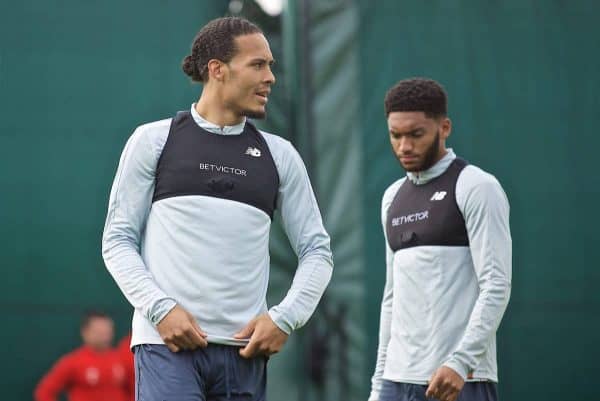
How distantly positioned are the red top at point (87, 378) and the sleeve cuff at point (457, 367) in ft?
12.8

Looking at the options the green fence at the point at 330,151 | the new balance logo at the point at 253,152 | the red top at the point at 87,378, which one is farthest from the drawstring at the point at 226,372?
the red top at the point at 87,378

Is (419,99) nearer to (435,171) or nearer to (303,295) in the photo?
(435,171)

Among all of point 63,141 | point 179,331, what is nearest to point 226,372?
point 179,331

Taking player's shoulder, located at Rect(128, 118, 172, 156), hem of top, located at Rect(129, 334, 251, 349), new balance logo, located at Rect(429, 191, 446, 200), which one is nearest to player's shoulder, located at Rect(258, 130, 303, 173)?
player's shoulder, located at Rect(128, 118, 172, 156)

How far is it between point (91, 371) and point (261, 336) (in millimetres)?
4662

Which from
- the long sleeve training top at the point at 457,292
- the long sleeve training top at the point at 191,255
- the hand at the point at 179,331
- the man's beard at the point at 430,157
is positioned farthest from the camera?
the man's beard at the point at 430,157

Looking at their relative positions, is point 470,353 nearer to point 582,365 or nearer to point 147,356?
point 147,356

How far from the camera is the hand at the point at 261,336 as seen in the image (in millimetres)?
3709

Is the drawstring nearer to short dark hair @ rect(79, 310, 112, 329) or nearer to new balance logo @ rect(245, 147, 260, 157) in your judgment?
new balance logo @ rect(245, 147, 260, 157)

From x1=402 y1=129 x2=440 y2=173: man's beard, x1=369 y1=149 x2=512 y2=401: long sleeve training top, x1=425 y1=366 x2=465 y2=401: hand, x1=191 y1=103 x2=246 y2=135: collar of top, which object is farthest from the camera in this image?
x1=402 y1=129 x2=440 y2=173: man's beard

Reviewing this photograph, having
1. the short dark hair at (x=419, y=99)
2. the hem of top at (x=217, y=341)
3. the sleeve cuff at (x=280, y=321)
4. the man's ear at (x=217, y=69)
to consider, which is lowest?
the hem of top at (x=217, y=341)

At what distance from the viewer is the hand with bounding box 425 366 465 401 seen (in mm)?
4219

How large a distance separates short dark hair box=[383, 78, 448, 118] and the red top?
3609 mm

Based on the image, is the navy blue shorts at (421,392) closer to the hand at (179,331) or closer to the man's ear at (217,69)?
the hand at (179,331)
